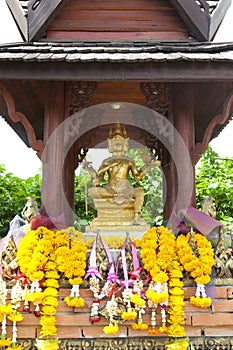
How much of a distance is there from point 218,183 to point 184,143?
504 centimetres

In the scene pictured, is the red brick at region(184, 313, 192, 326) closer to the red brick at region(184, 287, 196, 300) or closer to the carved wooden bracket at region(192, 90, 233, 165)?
the red brick at region(184, 287, 196, 300)

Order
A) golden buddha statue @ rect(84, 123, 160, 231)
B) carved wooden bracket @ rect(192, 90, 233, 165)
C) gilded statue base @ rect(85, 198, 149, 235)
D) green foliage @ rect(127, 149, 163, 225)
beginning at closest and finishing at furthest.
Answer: carved wooden bracket @ rect(192, 90, 233, 165), gilded statue base @ rect(85, 198, 149, 235), golden buddha statue @ rect(84, 123, 160, 231), green foliage @ rect(127, 149, 163, 225)

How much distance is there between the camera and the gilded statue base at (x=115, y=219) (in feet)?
15.0

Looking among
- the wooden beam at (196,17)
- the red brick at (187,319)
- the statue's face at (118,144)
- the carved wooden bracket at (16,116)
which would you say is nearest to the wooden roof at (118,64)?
the carved wooden bracket at (16,116)

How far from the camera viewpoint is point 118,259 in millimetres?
3830

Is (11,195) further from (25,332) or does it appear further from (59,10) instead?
(25,332)

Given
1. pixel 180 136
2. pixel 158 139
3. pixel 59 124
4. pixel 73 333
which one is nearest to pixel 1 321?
pixel 73 333

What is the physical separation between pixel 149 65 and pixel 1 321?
2475 millimetres

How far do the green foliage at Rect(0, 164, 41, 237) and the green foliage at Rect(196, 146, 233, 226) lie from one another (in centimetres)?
354

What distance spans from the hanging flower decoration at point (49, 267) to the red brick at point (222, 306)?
3.65ft

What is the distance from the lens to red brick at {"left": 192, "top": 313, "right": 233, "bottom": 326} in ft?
12.3

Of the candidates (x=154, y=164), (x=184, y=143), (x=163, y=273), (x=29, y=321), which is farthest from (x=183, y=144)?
(x=29, y=321)

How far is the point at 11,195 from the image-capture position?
9438 mm

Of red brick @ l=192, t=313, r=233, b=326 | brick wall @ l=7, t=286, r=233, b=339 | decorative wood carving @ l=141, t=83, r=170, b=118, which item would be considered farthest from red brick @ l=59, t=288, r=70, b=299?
decorative wood carving @ l=141, t=83, r=170, b=118
